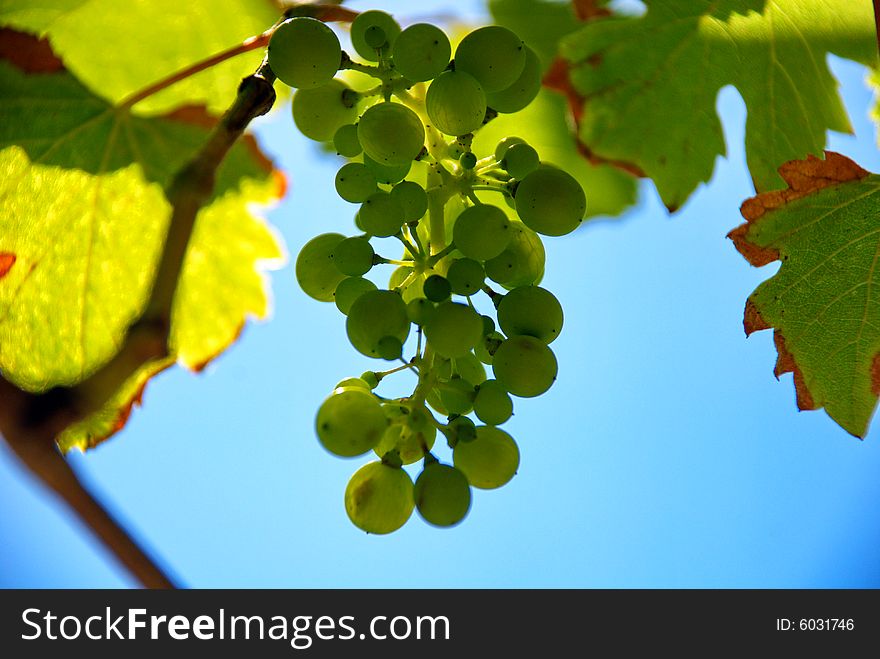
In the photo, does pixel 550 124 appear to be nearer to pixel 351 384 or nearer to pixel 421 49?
pixel 421 49

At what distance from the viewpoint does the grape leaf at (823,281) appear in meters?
0.93

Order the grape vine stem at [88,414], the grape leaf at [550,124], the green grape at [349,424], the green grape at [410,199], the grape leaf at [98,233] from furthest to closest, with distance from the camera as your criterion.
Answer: the grape leaf at [550,124]
the grape leaf at [98,233]
the green grape at [410,199]
the green grape at [349,424]
the grape vine stem at [88,414]

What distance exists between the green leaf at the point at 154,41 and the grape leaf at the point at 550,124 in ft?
1.27

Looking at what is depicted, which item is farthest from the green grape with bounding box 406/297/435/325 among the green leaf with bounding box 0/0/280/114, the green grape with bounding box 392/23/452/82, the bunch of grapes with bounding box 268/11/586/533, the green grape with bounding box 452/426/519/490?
the green leaf with bounding box 0/0/280/114

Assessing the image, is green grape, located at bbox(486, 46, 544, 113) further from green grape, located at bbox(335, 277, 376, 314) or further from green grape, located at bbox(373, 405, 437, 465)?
green grape, located at bbox(373, 405, 437, 465)

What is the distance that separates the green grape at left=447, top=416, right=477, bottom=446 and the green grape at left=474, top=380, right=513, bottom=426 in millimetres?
20

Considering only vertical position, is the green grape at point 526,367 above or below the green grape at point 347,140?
below

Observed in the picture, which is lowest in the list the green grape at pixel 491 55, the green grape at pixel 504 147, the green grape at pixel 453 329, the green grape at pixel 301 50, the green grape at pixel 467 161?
the green grape at pixel 453 329

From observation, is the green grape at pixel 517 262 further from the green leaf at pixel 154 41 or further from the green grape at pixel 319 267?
the green leaf at pixel 154 41

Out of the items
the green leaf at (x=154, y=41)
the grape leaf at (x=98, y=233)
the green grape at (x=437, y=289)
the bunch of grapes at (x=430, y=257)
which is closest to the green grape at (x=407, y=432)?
the bunch of grapes at (x=430, y=257)

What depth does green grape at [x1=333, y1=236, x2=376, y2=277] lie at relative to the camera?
2.47 ft

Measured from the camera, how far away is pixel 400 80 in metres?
0.75
